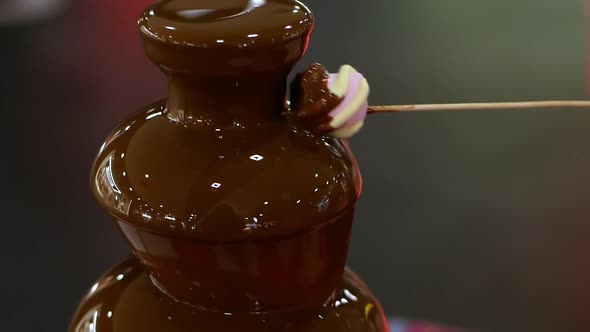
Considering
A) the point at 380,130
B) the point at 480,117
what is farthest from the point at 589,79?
the point at 380,130

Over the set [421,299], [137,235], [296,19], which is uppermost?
[296,19]

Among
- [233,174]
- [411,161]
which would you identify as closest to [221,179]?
[233,174]

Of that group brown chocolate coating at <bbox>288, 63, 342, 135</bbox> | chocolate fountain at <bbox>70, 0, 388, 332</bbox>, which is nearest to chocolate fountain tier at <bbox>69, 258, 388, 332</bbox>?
chocolate fountain at <bbox>70, 0, 388, 332</bbox>

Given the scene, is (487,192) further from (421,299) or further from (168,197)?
(168,197)

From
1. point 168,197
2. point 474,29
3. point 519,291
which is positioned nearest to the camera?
point 168,197

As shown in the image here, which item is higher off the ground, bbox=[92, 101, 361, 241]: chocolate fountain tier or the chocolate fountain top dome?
the chocolate fountain top dome

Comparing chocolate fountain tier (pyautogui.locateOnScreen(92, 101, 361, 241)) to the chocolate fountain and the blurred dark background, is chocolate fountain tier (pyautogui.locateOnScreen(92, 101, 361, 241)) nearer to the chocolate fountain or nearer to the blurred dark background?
the chocolate fountain

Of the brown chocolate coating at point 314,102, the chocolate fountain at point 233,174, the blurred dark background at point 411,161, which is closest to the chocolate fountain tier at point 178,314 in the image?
the chocolate fountain at point 233,174
